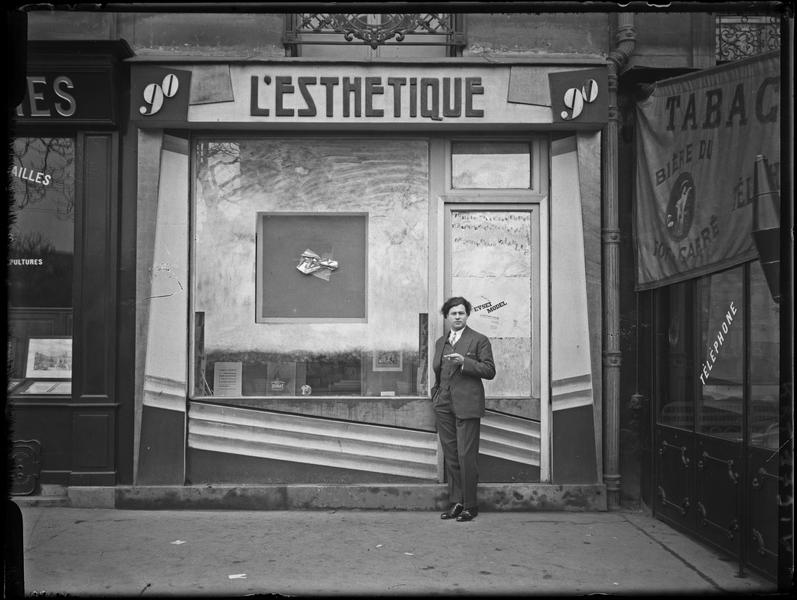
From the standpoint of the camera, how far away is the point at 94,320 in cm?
756

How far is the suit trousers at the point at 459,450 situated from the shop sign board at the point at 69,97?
166 inches

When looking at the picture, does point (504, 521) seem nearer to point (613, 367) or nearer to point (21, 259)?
point (613, 367)

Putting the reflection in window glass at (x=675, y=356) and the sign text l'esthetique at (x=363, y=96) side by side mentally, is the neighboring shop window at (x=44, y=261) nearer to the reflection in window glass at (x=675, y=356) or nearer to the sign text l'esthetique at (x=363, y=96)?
the sign text l'esthetique at (x=363, y=96)

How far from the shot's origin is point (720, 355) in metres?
6.39

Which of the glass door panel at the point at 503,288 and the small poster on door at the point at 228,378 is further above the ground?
the glass door panel at the point at 503,288

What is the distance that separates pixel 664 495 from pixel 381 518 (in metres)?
2.60

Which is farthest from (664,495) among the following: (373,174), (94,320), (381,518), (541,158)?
(94,320)

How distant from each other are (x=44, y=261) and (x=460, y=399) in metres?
4.25

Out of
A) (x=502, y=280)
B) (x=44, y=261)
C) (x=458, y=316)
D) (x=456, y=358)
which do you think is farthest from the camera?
(x=502, y=280)

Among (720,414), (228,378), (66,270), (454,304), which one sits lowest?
(720,414)

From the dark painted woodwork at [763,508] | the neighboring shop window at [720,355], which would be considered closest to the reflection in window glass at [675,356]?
the neighboring shop window at [720,355]

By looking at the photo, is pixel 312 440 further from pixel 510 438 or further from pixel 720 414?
pixel 720 414

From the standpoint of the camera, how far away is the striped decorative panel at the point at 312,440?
25.2 ft

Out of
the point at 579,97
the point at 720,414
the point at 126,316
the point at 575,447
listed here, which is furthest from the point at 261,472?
the point at 579,97
